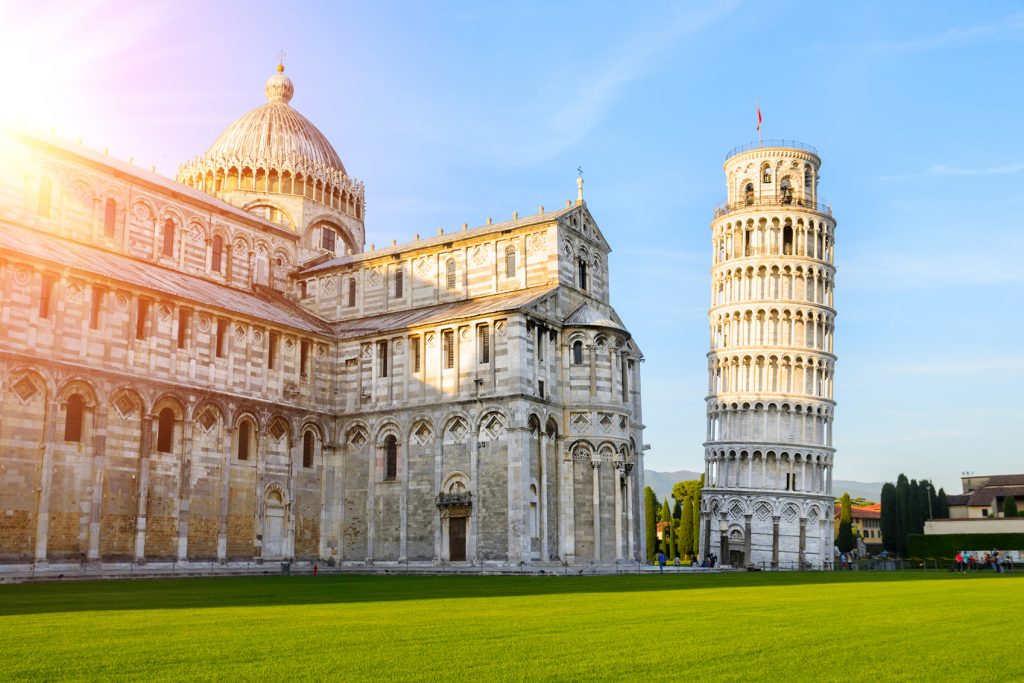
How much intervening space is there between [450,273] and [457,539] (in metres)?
14.2

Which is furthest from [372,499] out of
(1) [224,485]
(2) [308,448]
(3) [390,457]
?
(1) [224,485]

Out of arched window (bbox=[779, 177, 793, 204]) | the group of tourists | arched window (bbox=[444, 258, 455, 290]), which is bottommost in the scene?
the group of tourists

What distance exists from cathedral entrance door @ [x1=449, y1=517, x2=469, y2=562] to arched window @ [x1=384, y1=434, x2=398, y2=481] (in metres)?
4.45

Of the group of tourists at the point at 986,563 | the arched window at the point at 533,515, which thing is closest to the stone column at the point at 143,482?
the arched window at the point at 533,515

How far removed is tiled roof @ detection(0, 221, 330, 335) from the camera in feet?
Answer: 131

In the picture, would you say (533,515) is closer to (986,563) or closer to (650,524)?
(986,563)

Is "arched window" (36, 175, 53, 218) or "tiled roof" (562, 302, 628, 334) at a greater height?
"arched window" (36, 175, 53, 218)

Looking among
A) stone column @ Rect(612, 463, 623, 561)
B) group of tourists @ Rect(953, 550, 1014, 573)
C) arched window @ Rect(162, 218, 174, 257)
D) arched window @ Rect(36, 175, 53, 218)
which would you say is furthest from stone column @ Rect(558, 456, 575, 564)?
arched window @ Rect(36, 175, 53, 218)

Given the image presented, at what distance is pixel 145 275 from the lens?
148 ft

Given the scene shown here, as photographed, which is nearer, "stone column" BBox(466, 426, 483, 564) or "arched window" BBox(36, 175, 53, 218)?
"stone column" BBox(466, 426, 483, 564)

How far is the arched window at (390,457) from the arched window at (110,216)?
644 inches

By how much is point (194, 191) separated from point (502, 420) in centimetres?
2191

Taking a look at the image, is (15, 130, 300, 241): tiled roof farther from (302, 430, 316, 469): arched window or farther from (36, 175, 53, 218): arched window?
(302, 430, 316, 469): arched window

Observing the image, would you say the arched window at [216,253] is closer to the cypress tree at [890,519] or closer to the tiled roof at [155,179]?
the tiled roof at [155,179]
